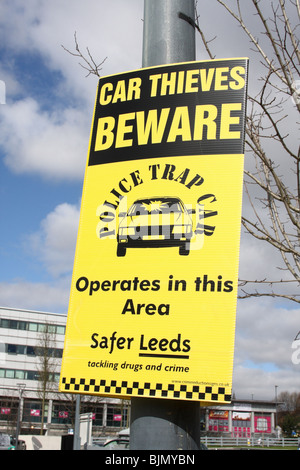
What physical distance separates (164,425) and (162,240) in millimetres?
728

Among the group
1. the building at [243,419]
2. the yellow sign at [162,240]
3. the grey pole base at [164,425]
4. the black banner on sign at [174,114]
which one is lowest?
the building at [243,419]

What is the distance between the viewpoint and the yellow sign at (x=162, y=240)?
1.96 meters

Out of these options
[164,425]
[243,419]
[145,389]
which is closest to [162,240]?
[145,389]

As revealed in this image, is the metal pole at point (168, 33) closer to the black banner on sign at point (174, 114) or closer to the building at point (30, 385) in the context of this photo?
the black banner on sign at point (174, 114)

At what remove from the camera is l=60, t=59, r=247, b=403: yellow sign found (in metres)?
1.96

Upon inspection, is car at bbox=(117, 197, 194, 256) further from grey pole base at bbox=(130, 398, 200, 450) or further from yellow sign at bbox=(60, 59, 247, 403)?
grey pole base at bbox=(130, 398, 200, 450)

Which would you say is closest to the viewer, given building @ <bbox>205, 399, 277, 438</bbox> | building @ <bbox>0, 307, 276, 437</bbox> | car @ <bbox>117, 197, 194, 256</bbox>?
car @ <bbox>117, 197, 194, 256</bbox>

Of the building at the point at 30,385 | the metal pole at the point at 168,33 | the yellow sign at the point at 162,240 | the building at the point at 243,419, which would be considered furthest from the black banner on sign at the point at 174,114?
the building at the point at 243,419

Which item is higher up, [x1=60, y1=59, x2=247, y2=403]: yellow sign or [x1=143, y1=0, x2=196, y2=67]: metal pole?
[x1=143, y1=0, x2=196, y2=67]: metal pole

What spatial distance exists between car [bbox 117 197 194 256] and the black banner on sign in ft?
0.79

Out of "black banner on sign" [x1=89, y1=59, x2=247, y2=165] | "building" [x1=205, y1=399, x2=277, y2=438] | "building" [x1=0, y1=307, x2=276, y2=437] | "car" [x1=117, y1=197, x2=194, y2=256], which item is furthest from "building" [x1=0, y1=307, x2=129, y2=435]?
"car" [x1=117, y1=197, x2=194, y2=256]

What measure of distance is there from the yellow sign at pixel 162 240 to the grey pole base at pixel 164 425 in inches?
2.6
